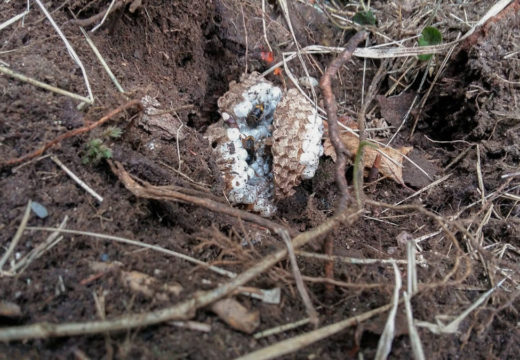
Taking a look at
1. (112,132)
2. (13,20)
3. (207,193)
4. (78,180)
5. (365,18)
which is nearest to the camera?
(78,180)

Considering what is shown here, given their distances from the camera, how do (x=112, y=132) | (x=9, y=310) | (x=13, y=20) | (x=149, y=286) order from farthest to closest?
(x=13, y=20)
(x=112, y=132)
(x=149, y=286)
(x=9, y=310)

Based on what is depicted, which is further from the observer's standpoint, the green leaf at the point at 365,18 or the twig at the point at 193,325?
the green leaf at the point at 365,18

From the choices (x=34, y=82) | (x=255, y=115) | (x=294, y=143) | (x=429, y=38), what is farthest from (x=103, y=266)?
(x=429, y=38)

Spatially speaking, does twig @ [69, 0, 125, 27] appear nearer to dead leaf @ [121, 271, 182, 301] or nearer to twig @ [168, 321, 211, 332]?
dead leaf @ [121, 271, 182, 301]

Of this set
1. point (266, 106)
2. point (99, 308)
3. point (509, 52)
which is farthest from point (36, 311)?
point (509, 52)

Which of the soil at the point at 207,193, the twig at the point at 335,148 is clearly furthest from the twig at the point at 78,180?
the twig at the point at 335,148

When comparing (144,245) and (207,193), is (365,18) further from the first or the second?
(144,245)

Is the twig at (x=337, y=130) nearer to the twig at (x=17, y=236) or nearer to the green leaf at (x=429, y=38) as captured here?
the green leaf at (x=429, y=38)
